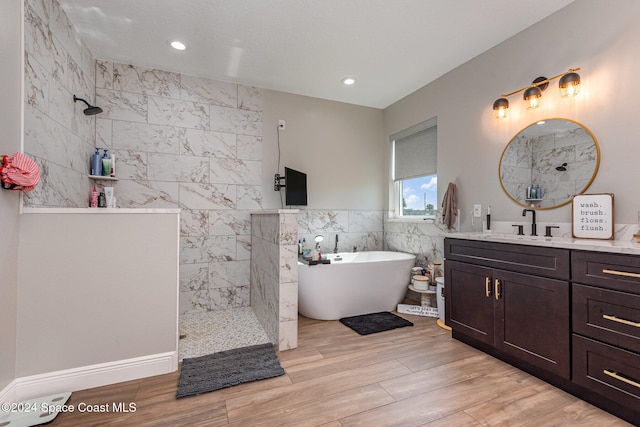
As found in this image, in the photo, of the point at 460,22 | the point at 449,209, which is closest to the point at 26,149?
the point at 460,22

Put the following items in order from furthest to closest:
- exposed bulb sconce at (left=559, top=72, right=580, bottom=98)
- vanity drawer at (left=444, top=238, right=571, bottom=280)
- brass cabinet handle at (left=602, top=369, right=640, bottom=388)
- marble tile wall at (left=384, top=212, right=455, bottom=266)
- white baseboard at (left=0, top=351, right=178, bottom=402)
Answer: marble tile wall at (left=384, top=212, right=455, bottom=266) → exposed bulb sconce at (left=559, top=72, right=580, bottom=98) → vanity drawer at (left=444, top=238, right=571, bottom=280) → white baseboard at (left=0, top=351, right=178, bottom=402) → brass cabinet handle at (left=602, top=369, right=640, bottom=388)

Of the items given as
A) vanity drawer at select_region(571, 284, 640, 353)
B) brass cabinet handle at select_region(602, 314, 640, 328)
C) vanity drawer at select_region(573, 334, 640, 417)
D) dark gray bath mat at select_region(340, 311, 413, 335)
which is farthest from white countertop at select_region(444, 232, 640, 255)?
dark gray bath mat at select_region(340, 311, 413, 335)

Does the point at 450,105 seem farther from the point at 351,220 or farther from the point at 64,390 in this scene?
the point at 64,390

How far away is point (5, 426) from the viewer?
56.0 inches

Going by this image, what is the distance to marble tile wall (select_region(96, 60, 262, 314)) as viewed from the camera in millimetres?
3092

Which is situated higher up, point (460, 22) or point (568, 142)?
point (460, 22)

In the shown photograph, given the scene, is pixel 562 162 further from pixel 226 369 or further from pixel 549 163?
pixel 226 369

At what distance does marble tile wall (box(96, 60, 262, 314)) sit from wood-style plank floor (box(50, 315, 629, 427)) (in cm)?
153

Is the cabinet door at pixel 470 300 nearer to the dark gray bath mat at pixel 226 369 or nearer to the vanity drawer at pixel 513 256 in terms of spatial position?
the vanity drawer at pixel 513 256

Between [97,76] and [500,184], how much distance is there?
424 centimetres

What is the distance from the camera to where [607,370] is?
1.53 m

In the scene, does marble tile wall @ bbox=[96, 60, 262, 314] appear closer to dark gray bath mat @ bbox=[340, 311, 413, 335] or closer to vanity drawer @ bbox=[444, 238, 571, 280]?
dark gray bath mat @ bbox=[340, 311, 413, 335]

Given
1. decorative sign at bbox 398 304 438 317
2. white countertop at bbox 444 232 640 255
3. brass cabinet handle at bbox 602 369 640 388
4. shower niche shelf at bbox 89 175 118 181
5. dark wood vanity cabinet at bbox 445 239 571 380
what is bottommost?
decorative sign at bbox 398 304 438 317

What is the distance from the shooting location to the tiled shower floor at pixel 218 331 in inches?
94.1
